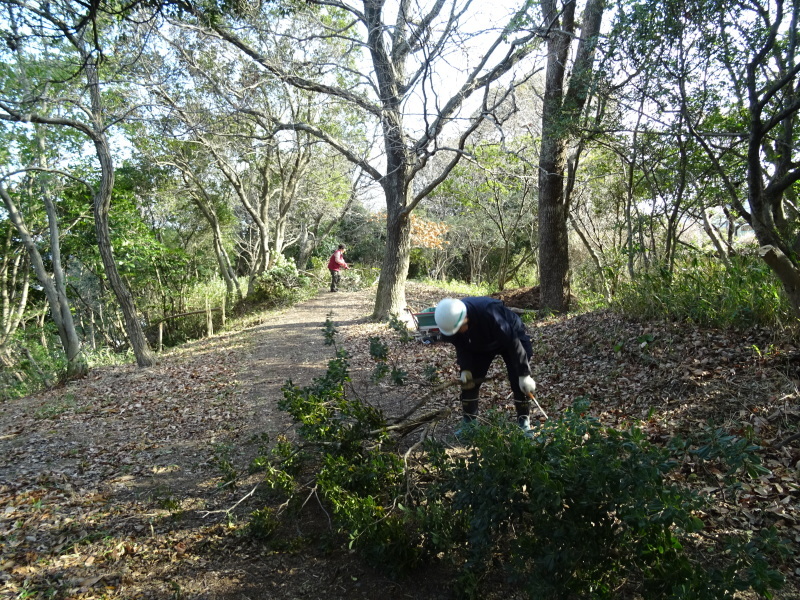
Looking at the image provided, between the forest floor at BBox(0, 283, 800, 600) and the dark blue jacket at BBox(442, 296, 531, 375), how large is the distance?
1.11 metres

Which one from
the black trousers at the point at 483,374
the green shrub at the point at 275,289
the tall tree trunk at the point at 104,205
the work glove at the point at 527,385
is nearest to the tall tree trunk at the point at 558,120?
the black trousers at the point at 483,374

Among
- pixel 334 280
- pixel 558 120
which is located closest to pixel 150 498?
pixel 558 120

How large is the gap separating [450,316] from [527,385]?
3.08 feet

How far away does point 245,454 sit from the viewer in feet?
16.0

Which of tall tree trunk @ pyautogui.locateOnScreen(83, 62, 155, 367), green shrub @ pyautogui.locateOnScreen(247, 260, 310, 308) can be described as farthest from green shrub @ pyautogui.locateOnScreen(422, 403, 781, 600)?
green shrub @ pyautogui.locateOnScreen(247, 260, 310, 308)

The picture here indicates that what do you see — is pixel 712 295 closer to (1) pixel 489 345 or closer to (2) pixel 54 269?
(1) pixel 489 345

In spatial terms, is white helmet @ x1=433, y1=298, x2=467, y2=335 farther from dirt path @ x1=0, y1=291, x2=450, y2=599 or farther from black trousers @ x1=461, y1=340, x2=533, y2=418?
dirt path @ x1=0, y1=291, x2=450, y2=599

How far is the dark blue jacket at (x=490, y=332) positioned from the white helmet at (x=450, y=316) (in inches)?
6.8

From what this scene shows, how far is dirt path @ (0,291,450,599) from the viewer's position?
3.03 meters

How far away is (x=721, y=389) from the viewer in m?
4.19

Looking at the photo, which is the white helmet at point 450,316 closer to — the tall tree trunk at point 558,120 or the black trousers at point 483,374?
the black trousers at point 483,374

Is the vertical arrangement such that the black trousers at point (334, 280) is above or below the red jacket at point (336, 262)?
below

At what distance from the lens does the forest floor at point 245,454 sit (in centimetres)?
301

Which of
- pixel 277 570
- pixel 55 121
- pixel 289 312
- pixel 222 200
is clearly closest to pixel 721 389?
pixel 277 570
